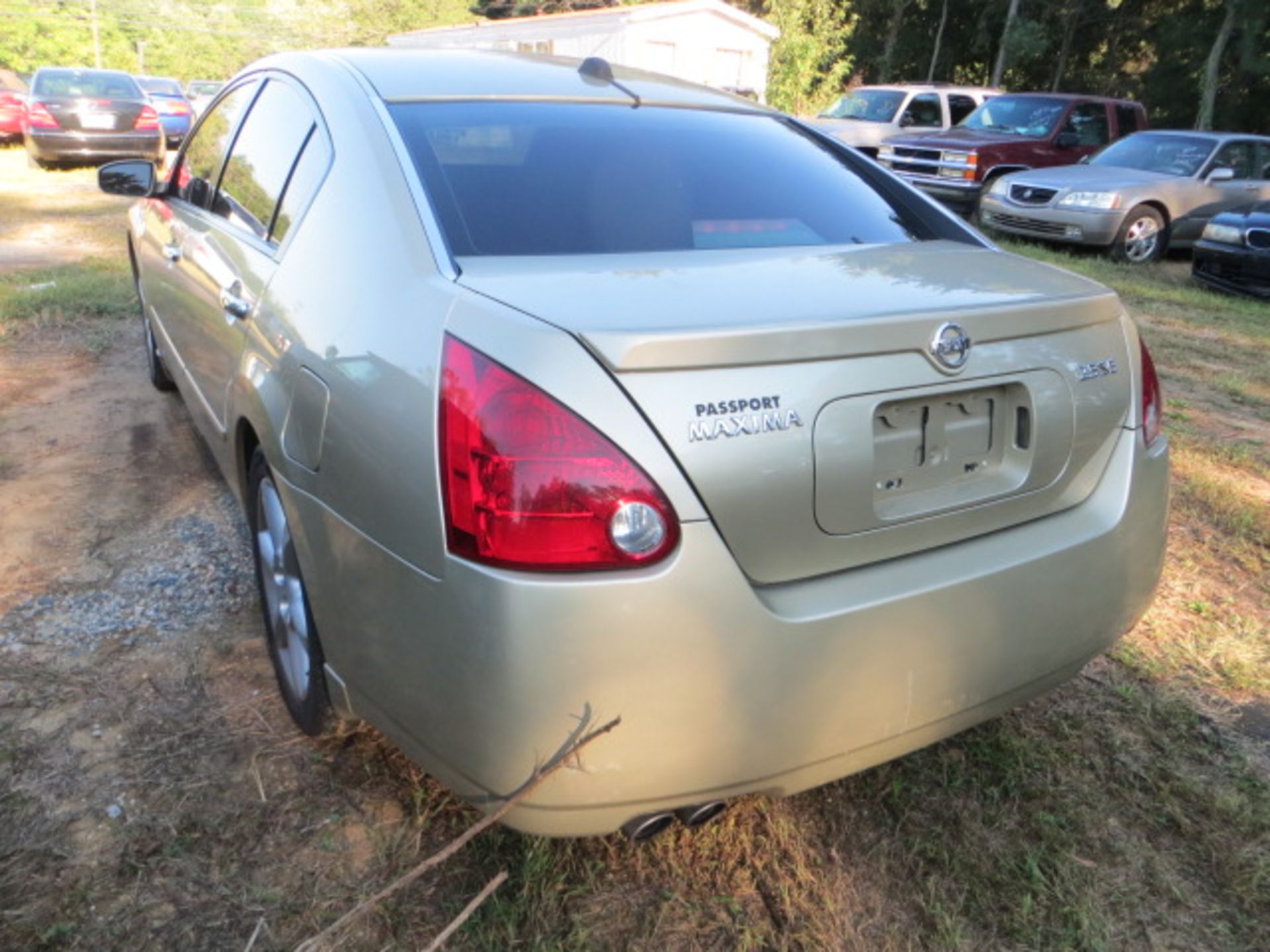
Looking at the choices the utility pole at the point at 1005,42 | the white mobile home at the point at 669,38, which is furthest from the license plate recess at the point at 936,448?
the utility pole at the point at 1005,42

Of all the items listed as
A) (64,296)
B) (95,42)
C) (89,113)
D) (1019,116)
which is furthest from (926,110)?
(95,42)

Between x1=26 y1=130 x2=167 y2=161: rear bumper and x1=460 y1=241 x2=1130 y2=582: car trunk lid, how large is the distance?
50.2ft

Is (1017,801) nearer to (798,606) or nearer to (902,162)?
(798,606)

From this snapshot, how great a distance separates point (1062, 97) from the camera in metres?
13.9

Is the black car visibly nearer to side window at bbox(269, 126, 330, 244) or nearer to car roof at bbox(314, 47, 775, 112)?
car roof at bbox(314, 47, 775, 112)

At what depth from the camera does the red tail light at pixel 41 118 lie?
1483cm

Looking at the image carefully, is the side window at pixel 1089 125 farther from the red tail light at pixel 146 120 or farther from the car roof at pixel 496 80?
the red tail light at pixel 146 120

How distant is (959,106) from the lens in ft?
53.6

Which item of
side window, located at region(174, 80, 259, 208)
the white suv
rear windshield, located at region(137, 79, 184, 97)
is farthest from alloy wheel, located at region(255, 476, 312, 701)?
rear windshield, located at region(137, 79, 184, 97)

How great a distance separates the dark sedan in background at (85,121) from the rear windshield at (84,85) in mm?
10

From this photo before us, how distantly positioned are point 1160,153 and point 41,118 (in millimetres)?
15066

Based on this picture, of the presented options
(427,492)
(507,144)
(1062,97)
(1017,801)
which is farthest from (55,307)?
(1062,97)

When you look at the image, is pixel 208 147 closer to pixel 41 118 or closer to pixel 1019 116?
pixel 1019 116

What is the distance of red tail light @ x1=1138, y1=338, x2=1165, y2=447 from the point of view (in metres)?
2.22
